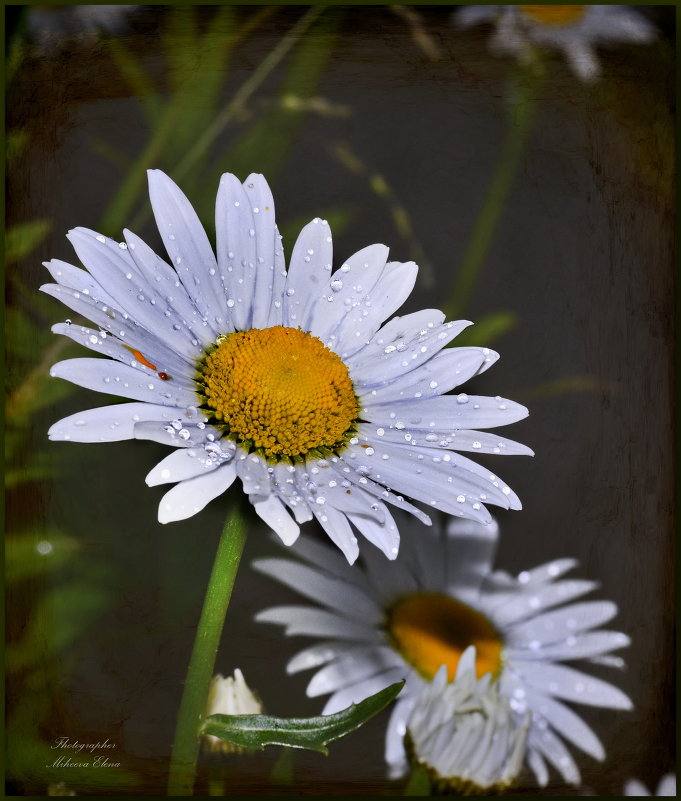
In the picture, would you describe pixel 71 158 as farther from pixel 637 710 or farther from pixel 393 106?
pixel 637 710

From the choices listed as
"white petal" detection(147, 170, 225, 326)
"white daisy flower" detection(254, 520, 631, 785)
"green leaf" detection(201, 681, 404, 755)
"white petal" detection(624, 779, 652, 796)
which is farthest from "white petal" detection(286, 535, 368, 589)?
"white petal" detection(624, 779, 652, 796)

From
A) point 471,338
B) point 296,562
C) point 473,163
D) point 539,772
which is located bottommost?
point 539,772

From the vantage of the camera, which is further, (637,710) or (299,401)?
(637,710)

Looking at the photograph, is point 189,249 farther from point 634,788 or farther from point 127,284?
point 634,788

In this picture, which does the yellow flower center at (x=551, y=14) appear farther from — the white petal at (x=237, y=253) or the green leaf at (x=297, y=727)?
the green leaf at (x=297, y=727)

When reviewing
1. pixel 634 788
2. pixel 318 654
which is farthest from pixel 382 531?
pixel 634 788

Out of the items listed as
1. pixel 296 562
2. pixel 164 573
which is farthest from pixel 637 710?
pixel 164 573
